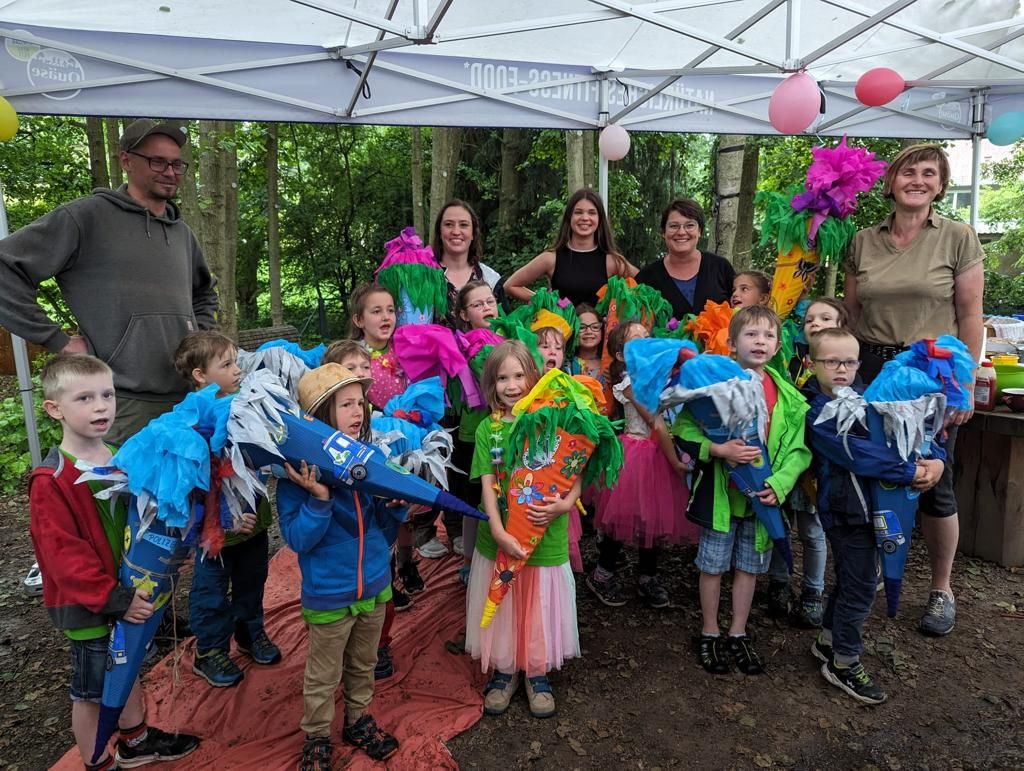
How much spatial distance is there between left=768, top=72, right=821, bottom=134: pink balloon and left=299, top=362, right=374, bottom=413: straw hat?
337 centimetres

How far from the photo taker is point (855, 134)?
6160mm

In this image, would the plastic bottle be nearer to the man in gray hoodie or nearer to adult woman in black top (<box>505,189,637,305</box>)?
adult woman in black top (<box>505,189,637,305</box>)

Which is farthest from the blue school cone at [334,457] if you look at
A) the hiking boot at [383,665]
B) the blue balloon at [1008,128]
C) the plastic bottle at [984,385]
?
the blue balloon at [1008,128]

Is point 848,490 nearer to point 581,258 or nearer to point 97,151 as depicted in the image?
point 581,258

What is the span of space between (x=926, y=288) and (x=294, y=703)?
10.6 ft

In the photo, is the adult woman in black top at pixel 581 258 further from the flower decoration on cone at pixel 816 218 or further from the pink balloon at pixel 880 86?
the pink balloon at pixel 880 86

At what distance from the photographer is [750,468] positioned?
2471 millimetres

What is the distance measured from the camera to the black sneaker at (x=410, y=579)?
353cm

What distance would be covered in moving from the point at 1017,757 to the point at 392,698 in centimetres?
226

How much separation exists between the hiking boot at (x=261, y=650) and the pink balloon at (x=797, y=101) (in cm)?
421

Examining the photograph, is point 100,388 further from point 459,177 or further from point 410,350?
point 459,177

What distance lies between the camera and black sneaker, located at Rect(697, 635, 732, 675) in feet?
8.96

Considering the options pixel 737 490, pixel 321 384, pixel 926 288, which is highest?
pixel 926 288

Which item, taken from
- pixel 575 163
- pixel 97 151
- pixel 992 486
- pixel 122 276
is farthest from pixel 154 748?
pixel 97 151
